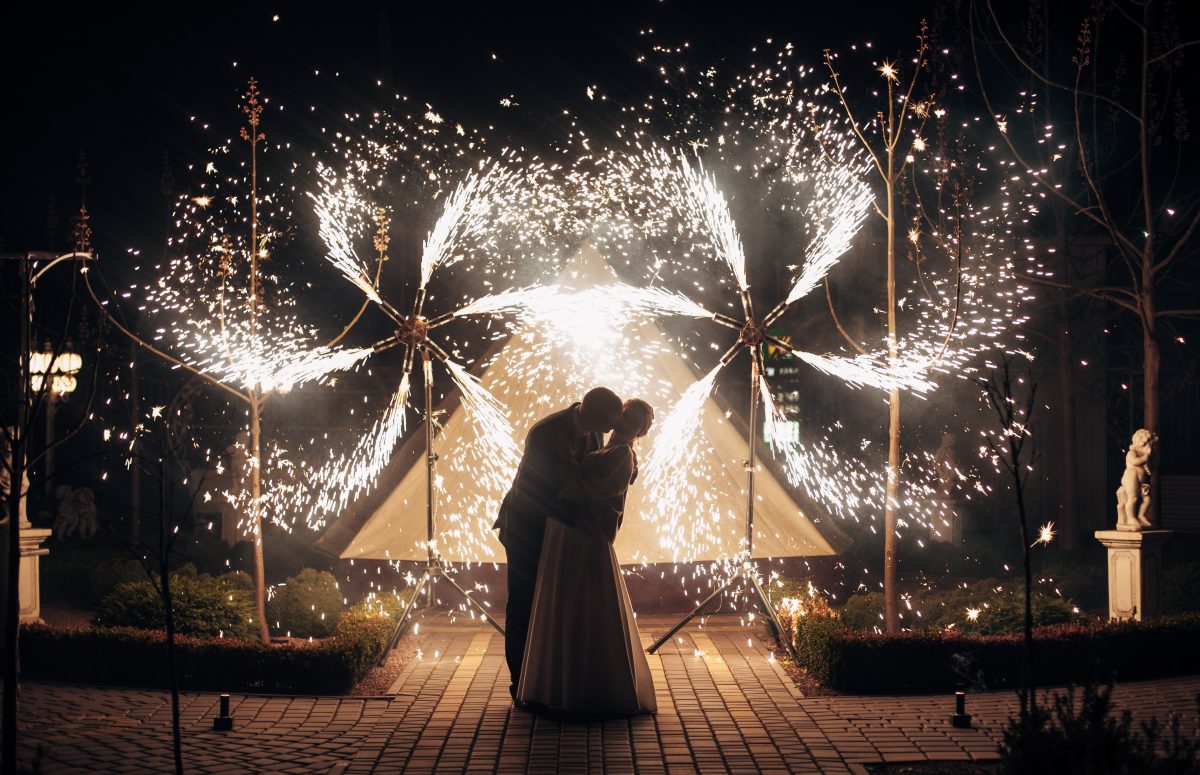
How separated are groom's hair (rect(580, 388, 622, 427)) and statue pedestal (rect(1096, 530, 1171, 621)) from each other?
5.10 metres

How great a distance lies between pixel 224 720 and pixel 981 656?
515 centimetres

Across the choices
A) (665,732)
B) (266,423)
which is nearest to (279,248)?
(266,423)

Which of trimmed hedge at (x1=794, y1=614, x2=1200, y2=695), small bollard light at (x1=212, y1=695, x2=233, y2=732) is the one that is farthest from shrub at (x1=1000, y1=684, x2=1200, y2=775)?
small bollard light at (x1=212, y1=695, x2=233, y2=732)

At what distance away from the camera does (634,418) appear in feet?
25.7

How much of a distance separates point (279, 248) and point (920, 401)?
9.51 meters

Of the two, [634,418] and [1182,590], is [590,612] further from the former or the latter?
[1182,590]

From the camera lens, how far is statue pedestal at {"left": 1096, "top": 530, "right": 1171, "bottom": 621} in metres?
10.5

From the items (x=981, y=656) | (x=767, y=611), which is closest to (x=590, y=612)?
(x=767, y=611)

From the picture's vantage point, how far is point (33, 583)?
10.4 meters

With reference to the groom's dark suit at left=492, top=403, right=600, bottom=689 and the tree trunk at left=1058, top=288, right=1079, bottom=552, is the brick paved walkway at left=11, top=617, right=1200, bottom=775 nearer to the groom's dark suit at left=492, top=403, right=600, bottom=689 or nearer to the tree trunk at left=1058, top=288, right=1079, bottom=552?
the groom's dark suit at left=492, top=403, right=600, bottom=689

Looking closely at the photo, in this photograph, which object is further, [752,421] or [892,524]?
[752,421]

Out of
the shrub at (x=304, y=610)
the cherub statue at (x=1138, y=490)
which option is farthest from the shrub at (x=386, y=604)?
the cherub statue at (x=1138, y=490)

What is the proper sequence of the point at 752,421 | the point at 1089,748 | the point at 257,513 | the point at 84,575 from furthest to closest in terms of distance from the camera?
1. the point at 84,575
2. the point at 752,421
3. the point at 257,513
4. the point at 1089,748

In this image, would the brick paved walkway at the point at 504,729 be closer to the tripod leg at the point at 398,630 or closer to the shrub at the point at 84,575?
the tripod leg at the point at 398,630
